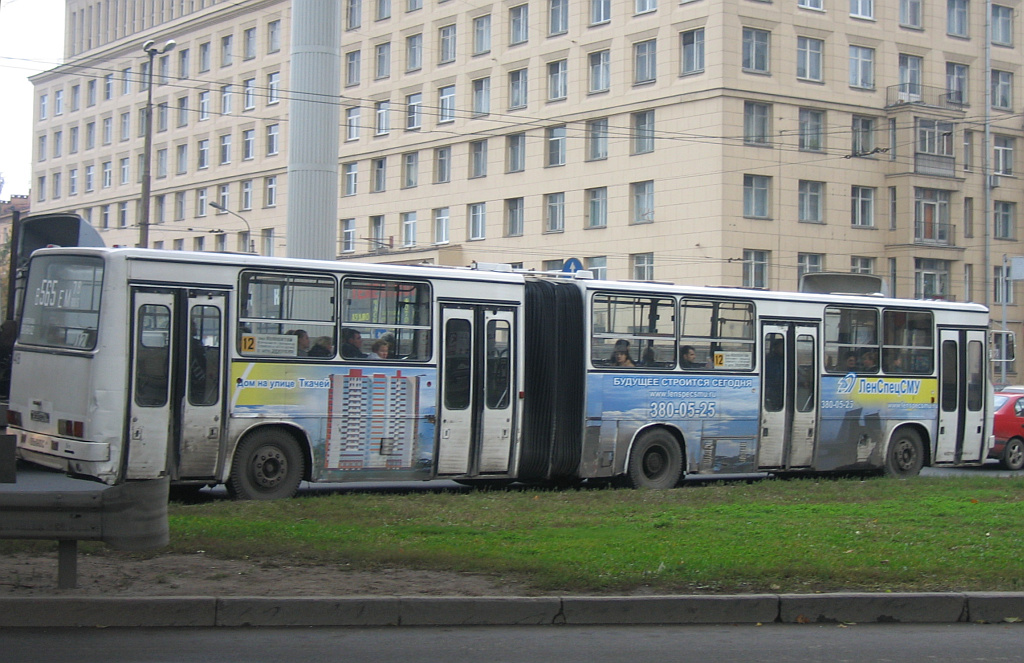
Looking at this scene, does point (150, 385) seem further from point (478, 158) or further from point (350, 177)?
point (350, 177)

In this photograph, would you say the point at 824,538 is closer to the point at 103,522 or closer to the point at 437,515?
the point at 437,515

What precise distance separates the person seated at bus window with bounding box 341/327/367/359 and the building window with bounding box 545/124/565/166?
38996mm

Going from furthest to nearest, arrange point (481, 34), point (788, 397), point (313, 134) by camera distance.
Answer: point (481, 34) < point (313, 134) < point (788, 397)

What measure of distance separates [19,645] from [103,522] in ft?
3.85

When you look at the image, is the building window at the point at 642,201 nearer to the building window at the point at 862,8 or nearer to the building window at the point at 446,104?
the building window at the point at 446,104

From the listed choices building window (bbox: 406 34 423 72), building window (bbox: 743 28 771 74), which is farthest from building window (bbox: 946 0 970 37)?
building window (bbox: 406 34 423 72)

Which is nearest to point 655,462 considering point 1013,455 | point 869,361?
point 869,361

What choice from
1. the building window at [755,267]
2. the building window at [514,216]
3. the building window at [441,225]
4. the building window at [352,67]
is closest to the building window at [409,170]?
the building window at [441,225]

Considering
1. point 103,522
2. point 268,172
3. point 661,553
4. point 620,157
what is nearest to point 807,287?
point 661,553

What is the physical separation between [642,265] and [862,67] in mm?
13602

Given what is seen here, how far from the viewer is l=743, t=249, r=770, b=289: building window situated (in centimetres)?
4825

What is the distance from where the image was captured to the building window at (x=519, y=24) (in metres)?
55.2

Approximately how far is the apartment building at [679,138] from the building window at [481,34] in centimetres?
11

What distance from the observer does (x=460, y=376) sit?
16.1 metres
